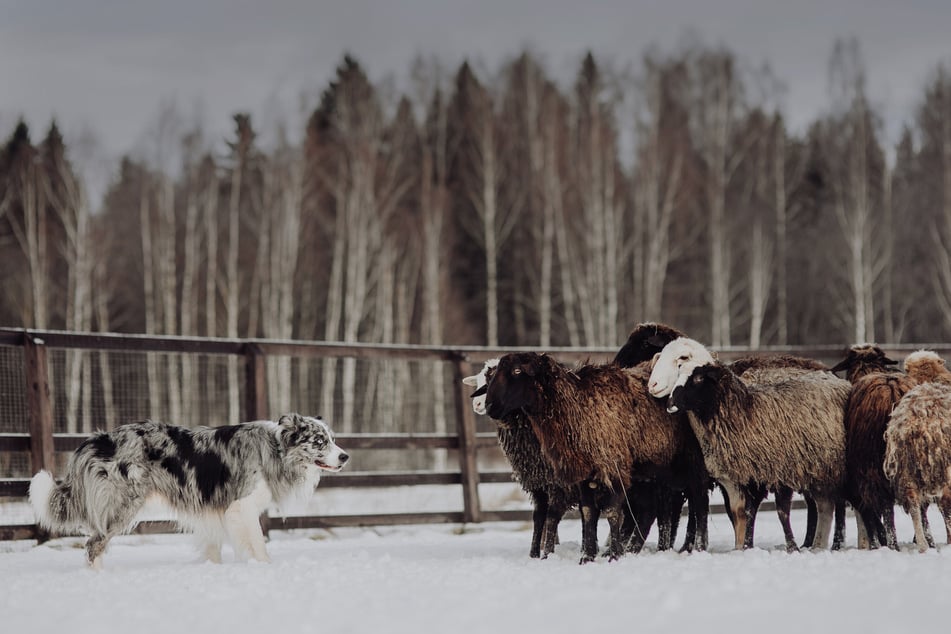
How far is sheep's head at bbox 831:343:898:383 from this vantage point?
9141 mm

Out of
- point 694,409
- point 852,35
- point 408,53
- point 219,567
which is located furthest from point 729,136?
point 219,567

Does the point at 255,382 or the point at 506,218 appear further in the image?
the point at 506,218

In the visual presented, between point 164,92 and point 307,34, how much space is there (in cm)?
560

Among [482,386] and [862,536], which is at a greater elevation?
[482,386]

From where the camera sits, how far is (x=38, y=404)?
29.4 feet

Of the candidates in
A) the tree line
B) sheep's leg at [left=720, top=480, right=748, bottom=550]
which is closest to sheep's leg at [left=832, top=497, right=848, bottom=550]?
sheep's leg at [left=720, top=480, right=748, bottom=550]

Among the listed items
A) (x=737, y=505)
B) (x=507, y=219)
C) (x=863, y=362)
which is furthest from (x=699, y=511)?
(x=507, y=219)

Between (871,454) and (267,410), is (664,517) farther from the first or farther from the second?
(267,410)

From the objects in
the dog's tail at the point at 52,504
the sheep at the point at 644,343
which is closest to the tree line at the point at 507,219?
the sheep at the point at 644,343

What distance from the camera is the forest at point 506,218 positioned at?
83.7 feet

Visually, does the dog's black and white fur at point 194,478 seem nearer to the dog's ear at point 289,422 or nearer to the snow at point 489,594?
the dog's ear at point 289,422

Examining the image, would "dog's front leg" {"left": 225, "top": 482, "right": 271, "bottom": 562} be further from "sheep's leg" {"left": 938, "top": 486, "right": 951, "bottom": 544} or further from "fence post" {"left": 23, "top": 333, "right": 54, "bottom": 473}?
"sheep's leg" {"left": 938, "top": 486, "right": 951, "bottom": 544}

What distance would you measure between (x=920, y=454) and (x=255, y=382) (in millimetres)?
5973

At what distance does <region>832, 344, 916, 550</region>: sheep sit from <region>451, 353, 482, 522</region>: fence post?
13.6 ft
